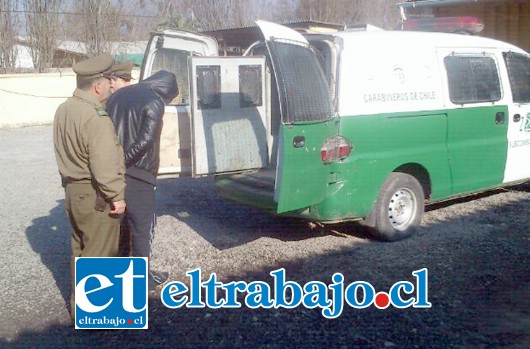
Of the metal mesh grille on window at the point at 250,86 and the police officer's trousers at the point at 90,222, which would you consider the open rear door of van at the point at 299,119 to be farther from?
the police officer's trousers at the point at 90,222

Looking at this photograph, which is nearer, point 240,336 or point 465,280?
point 240,336

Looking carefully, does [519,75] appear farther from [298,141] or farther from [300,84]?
[298,141]

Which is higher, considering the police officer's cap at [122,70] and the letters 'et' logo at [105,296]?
the police officer's cap at [122,70]

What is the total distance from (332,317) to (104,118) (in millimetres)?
2138

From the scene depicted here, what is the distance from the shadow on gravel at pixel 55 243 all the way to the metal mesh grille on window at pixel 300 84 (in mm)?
2373

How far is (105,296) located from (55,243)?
2.26 meters

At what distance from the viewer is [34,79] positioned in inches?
748

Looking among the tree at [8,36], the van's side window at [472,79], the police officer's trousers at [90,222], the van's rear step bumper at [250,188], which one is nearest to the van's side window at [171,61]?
the van's rear step bumper at [250,188]

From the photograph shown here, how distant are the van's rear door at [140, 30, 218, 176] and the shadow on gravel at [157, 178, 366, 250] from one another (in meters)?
0.87

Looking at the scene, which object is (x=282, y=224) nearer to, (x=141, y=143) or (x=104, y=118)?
(x=141, y=143)

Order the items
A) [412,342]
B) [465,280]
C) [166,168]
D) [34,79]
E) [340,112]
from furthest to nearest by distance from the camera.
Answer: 1. [34,79]
2. [166,168]
3. [340,112]
4. [465,280]
5. [412,342]

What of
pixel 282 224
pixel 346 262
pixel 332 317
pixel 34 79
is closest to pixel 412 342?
pixel 332 317

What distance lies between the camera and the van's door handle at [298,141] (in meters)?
4.94

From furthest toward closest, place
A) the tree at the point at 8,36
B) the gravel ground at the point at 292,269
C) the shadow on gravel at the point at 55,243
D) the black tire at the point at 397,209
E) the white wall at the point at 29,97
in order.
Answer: the tree at the point at 8,36, the white wall at the point at 29,97, the black tire at the point at 397,209, the shadow on gravel at the point at 55,243, the gravel ground at the point at 292,269
